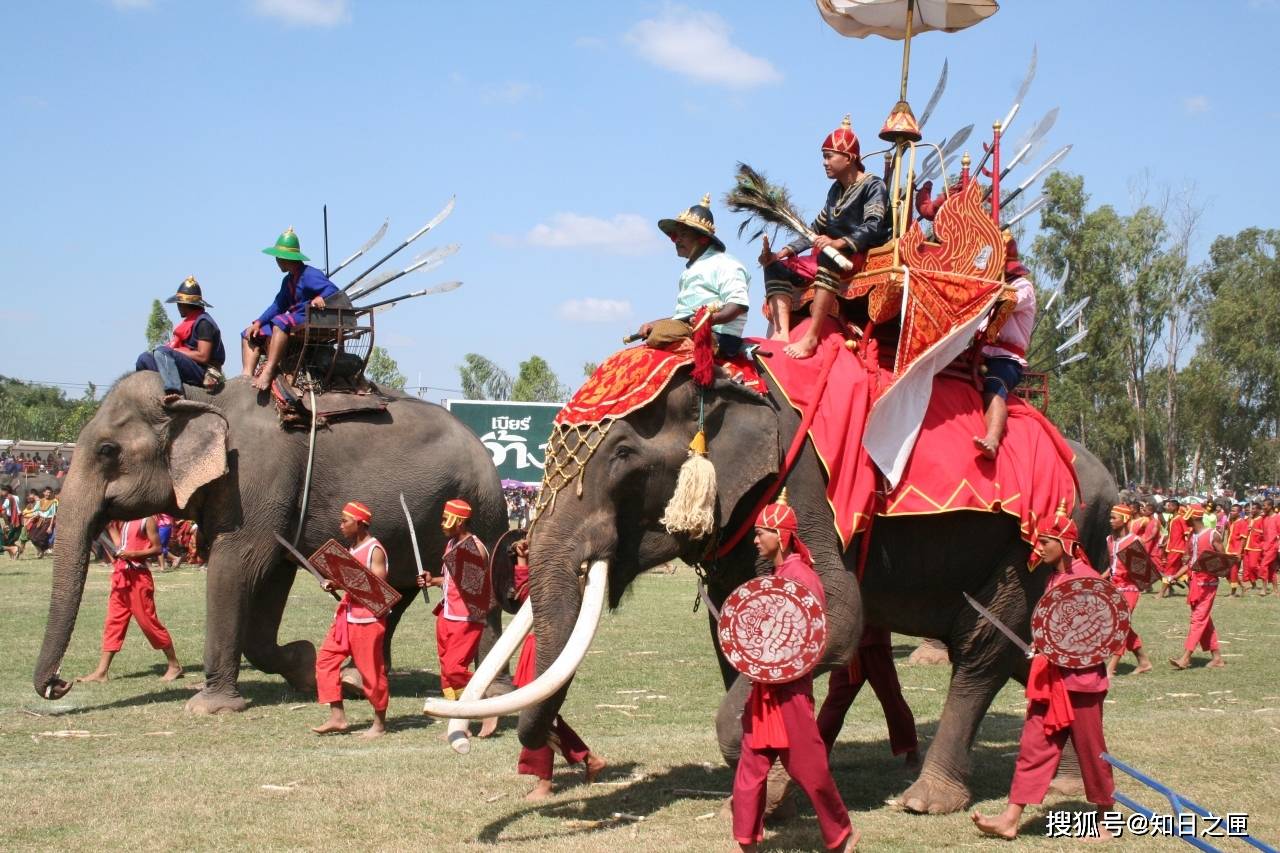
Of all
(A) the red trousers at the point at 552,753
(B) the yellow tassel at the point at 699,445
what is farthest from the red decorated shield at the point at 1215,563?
(B) the yellow tassel at the point at 699,445

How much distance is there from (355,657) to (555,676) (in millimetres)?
3524

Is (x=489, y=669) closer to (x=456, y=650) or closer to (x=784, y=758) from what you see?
(x=784, y=758)

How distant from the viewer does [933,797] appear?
23.3ft

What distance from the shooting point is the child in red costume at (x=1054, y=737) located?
6.48 meters

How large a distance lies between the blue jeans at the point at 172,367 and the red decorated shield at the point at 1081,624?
24.3ft

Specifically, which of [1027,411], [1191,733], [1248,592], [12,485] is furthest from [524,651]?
[12,485]

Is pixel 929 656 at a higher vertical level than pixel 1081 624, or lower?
lower

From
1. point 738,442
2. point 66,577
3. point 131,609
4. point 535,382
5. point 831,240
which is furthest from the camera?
point 535,382

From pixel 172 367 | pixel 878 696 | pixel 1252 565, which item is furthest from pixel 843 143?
pixel 1252 565

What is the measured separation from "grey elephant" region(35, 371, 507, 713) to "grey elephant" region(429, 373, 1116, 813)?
496cm

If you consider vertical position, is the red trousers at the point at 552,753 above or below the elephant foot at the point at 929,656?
above

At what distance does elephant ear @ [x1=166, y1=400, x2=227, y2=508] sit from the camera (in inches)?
415

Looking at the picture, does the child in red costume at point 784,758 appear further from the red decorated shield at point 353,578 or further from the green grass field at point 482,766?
the red decorated shield at point 353,578

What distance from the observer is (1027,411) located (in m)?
7.98
